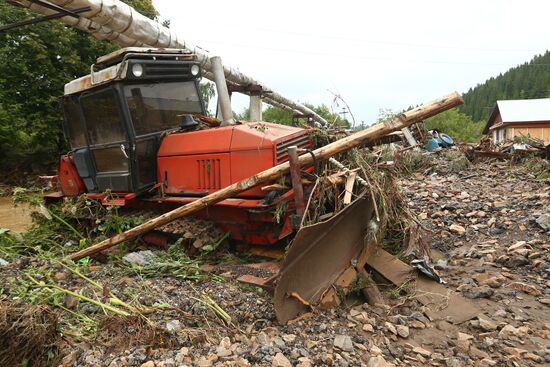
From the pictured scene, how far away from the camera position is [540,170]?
8.78 m

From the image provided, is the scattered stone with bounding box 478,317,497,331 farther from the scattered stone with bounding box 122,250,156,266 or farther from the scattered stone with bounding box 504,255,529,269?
the scattered stone with bounding box 122,250,156,266

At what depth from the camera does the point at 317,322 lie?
284 centimetres

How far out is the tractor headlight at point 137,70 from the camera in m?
4.64

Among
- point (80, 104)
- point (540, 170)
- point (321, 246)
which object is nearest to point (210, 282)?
point (321, 246)

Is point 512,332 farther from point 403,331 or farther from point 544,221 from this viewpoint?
point 544,221

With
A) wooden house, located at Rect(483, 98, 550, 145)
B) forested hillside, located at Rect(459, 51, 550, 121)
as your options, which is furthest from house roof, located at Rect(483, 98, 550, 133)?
forested hillside, located at Rect(459, 51, 550, 121)

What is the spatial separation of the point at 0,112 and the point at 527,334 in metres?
19.3

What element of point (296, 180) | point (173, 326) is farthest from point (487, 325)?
point (173, 326)

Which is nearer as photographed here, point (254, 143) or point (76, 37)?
point (254, 143)

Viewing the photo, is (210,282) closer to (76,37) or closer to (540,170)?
(540,170)

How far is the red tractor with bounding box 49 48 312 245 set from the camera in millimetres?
4039

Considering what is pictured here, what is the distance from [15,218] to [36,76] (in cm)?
879

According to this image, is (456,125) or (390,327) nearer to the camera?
(390,327)

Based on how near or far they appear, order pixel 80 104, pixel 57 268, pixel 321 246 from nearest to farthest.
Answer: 1. pixel 321 246
2. pixel 57 268
3. pixel 80 104
